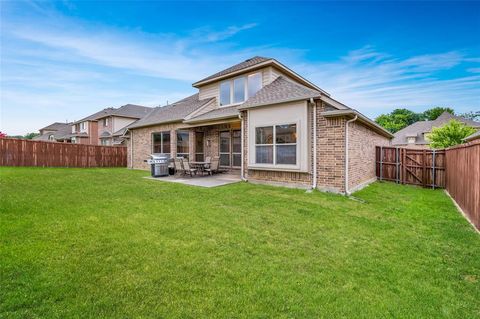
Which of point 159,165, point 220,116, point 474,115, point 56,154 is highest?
point 474,115

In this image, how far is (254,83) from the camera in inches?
502

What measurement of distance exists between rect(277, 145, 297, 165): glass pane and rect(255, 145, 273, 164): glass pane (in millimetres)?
377

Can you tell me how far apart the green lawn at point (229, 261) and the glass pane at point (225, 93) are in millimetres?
8992

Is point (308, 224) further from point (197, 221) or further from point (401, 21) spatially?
point (401, 21)

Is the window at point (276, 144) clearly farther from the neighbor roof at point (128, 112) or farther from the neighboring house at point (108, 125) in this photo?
the neighbor roof at point (128, 112)

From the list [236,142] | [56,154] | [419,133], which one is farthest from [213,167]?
[419,133]

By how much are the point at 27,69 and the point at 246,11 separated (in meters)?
13.3

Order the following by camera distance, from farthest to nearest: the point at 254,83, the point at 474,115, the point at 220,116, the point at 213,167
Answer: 1. the point at 474,115
2. the point at 213,167
3. the point at 254,83
4. the point at 220,116

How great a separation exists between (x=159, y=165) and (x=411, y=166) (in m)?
13.4

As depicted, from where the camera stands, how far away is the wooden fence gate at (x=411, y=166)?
11.7m

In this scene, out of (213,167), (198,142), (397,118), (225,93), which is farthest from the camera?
(397,118)

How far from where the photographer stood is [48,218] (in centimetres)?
500

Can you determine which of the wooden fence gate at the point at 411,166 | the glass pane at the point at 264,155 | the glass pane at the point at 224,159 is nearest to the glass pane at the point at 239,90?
the glass pane at the point at 224,159

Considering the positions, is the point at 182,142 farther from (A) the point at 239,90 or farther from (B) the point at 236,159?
(A) the point at 239,90
